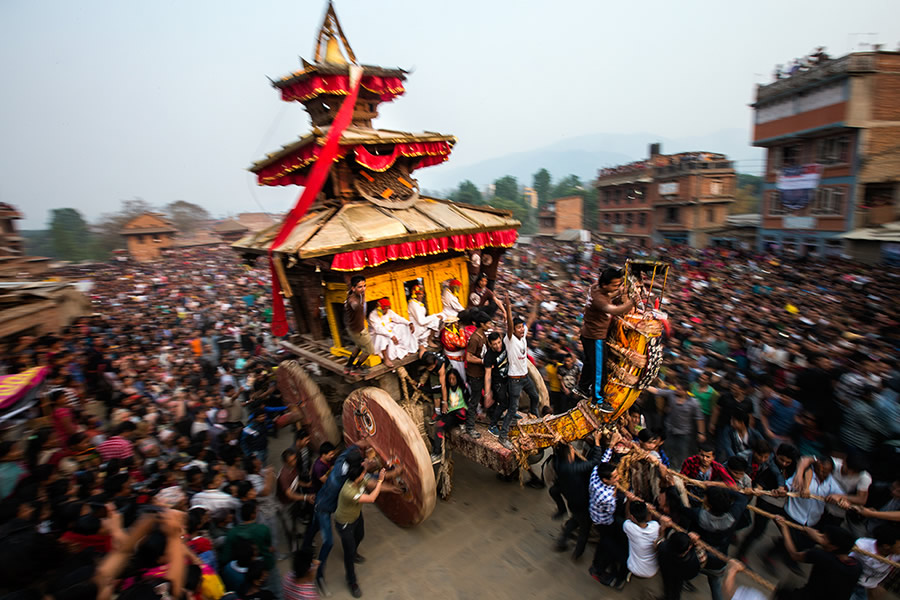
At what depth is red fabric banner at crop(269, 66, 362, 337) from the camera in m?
5.50

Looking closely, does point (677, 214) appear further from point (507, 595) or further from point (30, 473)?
point (30, 473)

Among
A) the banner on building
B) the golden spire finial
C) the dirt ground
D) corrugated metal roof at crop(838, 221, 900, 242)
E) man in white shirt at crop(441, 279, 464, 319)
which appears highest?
the golden spire finial

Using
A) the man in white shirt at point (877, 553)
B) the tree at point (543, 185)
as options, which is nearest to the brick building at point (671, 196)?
the man in white shirt at point (877, 553)

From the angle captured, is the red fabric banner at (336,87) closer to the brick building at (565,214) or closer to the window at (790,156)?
the window at (790,156)

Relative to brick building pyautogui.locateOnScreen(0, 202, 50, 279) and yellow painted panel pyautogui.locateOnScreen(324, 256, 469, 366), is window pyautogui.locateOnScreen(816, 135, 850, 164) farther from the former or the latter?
brick building pyautogui.locateOnScreen(0, 202, 50, 279)

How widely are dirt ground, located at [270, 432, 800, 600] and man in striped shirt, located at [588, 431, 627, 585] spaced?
0.23 meters

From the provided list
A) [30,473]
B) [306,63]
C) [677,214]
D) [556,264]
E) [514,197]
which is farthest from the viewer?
[514,197]

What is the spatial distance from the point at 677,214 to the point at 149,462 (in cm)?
3168

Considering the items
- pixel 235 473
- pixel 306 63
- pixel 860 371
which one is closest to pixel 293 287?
pixel 235 473

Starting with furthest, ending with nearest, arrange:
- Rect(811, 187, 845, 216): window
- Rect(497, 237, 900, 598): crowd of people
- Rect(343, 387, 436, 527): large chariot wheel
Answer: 1. Rect(811, 187, 845, 216): window
2. Rect(343, 387, 436, 527): large chariot wheel
3. Rect(497, 237, 900, 598): crowd of people

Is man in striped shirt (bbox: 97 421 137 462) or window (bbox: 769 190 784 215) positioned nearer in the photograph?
man in striped shirt (bbox: 97 421 137 462)

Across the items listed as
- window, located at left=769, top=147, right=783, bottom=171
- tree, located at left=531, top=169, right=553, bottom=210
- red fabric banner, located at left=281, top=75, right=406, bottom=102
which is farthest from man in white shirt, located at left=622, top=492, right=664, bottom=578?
tree, located at left=531, top=169, right=553, bottom=210

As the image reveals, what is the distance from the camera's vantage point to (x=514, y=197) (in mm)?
71125

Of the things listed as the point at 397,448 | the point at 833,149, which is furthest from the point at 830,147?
the point at 397,448
